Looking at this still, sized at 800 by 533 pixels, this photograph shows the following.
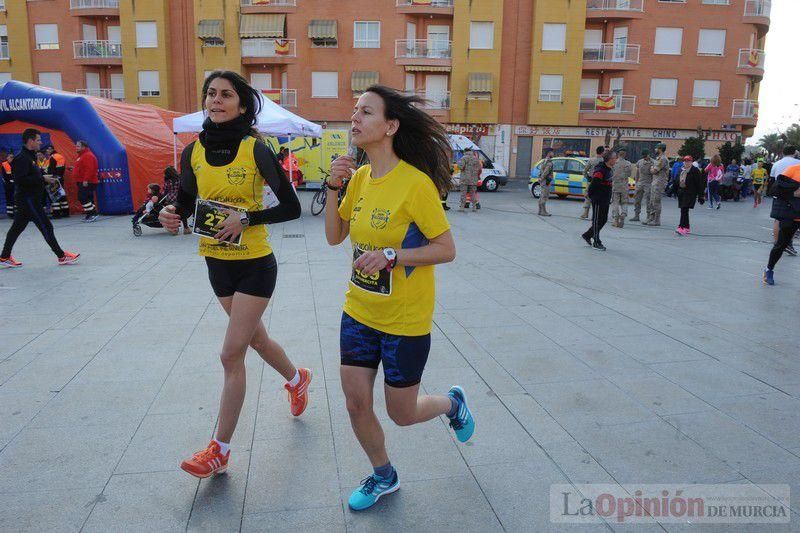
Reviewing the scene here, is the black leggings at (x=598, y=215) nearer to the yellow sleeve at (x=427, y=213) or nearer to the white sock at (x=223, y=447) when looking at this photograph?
the yellow sleeve at (x=427, y=213)

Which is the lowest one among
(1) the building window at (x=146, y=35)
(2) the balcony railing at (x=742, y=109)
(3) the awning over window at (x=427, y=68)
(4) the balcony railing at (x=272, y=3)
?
(2) the balcony railing at (x=742, y=109)

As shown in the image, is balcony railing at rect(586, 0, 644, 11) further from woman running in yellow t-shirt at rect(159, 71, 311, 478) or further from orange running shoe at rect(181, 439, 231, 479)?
orange running shoe at rect(181, 439, 231, 479)

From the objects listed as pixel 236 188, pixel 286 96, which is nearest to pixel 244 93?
pixel 236 188

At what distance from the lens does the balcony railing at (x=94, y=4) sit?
3662 cm

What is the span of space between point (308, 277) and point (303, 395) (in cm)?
425

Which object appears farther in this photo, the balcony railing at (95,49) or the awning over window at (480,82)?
the balcony railing at (95,49)

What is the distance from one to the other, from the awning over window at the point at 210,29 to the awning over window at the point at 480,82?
15490 millimetres

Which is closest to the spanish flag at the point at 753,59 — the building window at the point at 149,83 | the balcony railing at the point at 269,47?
the balcony railing at the point at 269,47

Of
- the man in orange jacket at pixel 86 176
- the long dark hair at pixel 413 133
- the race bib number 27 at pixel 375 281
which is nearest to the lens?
the race bib number 27 at pixel 375 281

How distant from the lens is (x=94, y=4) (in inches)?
1444

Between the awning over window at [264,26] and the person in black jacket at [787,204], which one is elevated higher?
the awning over window at [264,26]

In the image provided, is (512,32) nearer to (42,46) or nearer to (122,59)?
(122,59)

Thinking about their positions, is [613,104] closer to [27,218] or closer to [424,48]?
[424,48]

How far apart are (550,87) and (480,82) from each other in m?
4.33
